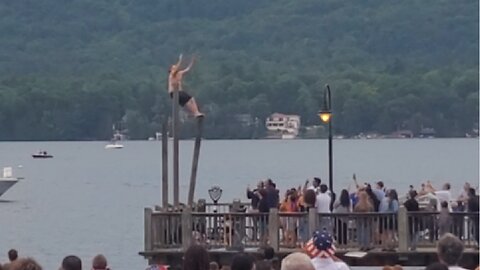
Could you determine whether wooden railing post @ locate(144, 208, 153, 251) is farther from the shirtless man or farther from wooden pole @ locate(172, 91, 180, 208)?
the shirtless man

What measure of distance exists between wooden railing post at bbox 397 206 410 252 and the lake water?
22.2m

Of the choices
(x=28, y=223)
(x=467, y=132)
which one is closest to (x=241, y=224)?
(x=28, y=223)

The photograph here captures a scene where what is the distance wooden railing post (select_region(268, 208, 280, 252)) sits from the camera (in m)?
26.0

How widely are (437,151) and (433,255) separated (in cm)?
16855

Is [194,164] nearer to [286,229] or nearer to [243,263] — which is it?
[286,229]

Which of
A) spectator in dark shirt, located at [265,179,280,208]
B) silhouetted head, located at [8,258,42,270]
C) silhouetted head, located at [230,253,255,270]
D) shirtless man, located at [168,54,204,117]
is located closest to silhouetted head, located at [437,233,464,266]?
silhouetted head, located at [230,253,255,270]

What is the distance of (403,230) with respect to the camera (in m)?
25.8

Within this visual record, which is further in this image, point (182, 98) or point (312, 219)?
point (182, 98)

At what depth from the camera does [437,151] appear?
19312 centimetres

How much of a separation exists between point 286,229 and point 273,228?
0.32 meters

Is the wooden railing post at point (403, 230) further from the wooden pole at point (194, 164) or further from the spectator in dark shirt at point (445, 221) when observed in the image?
the wooden pole at point (194, 164)

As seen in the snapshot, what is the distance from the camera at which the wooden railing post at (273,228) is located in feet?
85.5

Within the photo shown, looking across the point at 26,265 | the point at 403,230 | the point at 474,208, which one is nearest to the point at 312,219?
the point at 403,230

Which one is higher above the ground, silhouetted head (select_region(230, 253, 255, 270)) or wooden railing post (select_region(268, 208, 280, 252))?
wooden railing post (select_region(268, 208, 280, 252))
